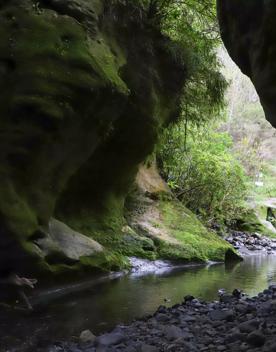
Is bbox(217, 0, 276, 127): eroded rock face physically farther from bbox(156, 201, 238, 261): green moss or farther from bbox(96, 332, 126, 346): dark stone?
bbox(156, 201, 238, 261): green moss

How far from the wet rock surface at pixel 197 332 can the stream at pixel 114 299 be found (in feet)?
1.84

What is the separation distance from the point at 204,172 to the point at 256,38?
1429 centimetres

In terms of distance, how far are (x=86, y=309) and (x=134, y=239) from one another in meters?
4.99

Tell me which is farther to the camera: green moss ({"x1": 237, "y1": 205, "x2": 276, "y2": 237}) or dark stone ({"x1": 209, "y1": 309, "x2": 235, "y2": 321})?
green moss ({"x1": 237, "y1": 205, "x2": 276, "y2": 237})

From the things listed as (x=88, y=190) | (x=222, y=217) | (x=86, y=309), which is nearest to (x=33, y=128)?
(x=86, y=309)

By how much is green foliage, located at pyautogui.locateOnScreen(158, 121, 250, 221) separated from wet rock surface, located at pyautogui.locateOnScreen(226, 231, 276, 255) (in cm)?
117

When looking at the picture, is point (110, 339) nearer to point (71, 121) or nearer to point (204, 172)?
point (71, 121)

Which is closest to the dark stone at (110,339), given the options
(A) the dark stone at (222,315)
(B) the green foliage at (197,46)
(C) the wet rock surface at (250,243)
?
(A) the dark stone at (222,315)

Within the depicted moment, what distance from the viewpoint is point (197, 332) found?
4984 mm

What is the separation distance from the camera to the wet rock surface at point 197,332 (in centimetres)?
420

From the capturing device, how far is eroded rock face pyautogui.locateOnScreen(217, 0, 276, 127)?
408cm

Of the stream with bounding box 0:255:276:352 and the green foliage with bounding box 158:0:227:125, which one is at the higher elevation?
the green foliage with bounding box 158:0:227:125

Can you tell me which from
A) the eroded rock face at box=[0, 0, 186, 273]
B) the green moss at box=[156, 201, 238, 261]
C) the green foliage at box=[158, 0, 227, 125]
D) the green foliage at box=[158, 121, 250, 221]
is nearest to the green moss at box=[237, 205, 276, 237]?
the green foliage at box=[158, 121, 250, 221]

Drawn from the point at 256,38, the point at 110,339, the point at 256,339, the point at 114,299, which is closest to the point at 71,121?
the point at 114,299
